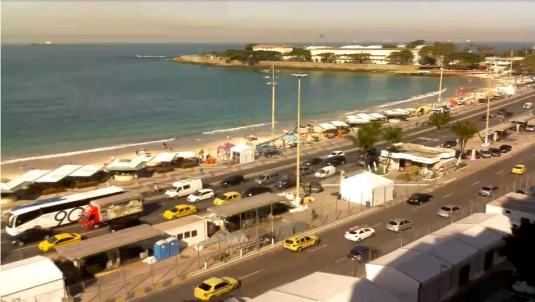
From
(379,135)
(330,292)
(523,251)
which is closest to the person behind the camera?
(523,251)

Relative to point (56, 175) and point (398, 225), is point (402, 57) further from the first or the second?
point (398, 225)

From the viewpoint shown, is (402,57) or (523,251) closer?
(523,251)

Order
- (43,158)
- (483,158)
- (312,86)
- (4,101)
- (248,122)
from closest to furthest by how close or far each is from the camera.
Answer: (483,158), (43,158), (248,122), (4,101), (312,86)

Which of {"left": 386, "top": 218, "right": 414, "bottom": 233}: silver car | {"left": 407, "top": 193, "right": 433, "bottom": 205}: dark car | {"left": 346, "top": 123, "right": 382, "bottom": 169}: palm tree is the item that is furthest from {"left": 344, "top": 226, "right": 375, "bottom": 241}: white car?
{"left": 346, "top": 123, "right": 382, "bottom": 169}: palm tree

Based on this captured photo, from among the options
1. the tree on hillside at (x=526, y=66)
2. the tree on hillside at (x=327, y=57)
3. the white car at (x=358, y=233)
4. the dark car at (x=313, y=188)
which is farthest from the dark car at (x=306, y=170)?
the tree on hillside at (x=327, y=57)

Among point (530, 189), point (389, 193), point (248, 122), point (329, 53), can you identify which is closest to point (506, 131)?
point (530, 189)

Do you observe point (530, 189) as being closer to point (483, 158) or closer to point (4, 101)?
point (483, 158)

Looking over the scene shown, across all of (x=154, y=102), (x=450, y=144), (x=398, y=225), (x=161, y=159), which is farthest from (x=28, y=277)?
(x=154, y=102)
